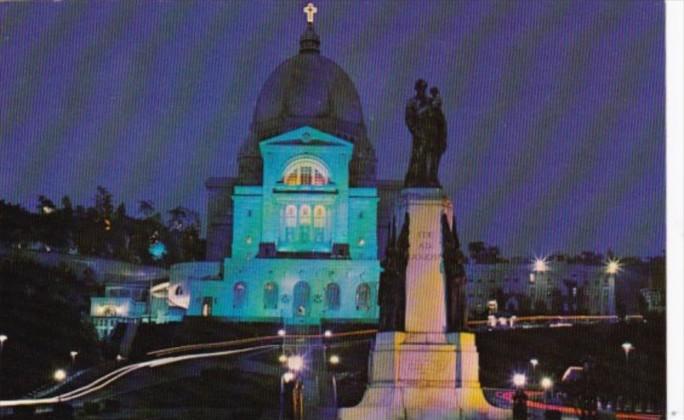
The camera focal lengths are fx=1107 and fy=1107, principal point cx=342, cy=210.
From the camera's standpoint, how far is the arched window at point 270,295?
41125 millimetres

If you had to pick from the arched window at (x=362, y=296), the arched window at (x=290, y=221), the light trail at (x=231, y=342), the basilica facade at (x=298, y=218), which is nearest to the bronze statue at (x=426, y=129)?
the light trail at (x=231, y=342)

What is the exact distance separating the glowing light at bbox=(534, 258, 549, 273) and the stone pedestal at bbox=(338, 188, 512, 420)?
106 feet

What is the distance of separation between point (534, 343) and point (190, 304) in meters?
17.5

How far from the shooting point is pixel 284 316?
40250 mm

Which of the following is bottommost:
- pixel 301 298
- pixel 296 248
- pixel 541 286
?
pixel 301 298

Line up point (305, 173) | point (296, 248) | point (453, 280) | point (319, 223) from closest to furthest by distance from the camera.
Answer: point (453, 280)
point (296, 248)
point (319, 223)
point (305, 173)

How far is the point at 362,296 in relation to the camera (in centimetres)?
4106

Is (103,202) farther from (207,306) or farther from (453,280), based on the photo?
(453,280)

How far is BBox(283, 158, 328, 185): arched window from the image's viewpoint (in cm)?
4334

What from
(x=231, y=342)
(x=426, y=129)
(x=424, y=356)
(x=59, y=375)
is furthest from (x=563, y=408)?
(x=231, y=342)

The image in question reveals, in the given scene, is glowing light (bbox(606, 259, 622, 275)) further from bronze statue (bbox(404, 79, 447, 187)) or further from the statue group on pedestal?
the statue group on pedestal

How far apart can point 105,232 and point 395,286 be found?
43.8 m
